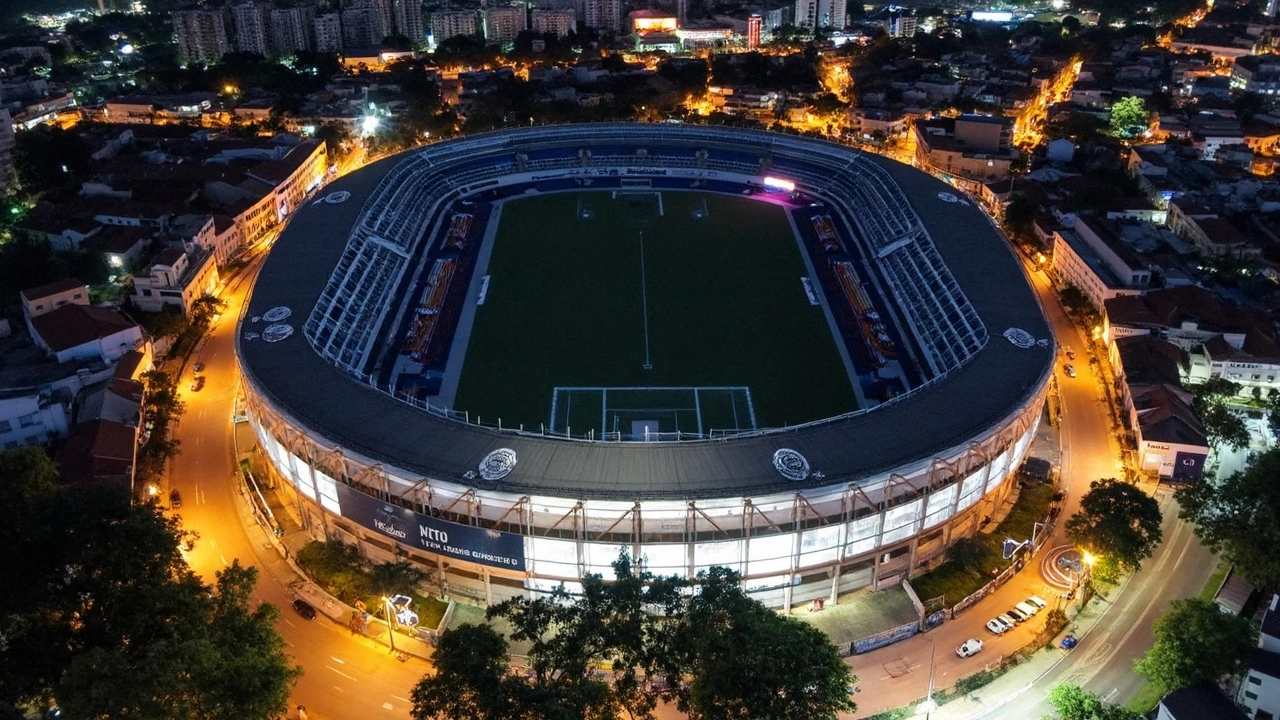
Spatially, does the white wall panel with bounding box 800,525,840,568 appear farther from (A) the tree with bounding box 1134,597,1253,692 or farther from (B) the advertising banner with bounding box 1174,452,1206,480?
(B) the advertising banner with bounding box 1174,452,1206,480

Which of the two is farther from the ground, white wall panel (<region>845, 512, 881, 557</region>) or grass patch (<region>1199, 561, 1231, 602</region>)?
white wall panel (<region>845, 512, 881, 557</region>)

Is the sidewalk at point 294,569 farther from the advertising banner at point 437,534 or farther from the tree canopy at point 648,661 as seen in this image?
the tree canopy at point 648,661

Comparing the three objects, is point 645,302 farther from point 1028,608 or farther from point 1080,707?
point 1080,707

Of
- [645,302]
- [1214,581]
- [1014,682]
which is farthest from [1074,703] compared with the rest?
[645,302]

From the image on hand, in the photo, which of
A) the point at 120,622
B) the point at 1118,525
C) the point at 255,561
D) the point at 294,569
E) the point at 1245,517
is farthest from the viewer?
the point at 255,561

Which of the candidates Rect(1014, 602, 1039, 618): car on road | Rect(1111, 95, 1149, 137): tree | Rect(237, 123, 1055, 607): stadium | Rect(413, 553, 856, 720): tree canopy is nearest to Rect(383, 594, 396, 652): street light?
Rect(237, 123, 1055, 607): stadium

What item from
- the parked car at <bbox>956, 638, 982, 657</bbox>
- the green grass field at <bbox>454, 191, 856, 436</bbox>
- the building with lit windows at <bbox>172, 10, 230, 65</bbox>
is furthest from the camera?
the building with lit windows at <bbox>172, 10, 230, 65</bbox>

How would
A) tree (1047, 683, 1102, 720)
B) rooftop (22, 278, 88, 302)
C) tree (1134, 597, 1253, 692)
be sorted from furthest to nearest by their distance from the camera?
rooftop (22, 278, 88, 302)
tree (1134, 597, 1253, 692)
tree (1047, 683, 1102, 720)
